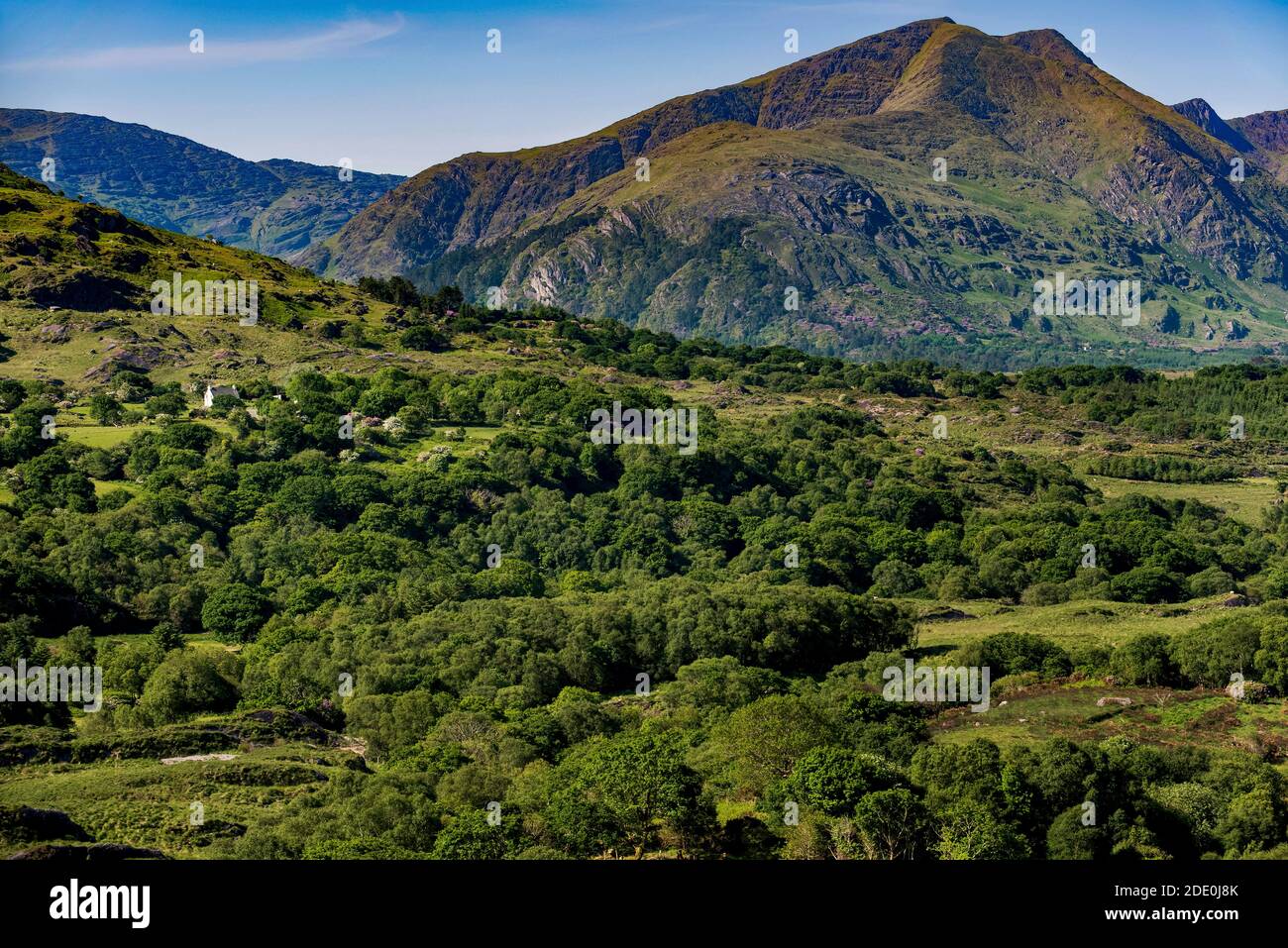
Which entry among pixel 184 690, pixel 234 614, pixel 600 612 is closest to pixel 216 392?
pixel 234 614

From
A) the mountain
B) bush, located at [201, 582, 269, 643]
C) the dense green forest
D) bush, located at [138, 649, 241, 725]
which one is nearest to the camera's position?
the dense green forest

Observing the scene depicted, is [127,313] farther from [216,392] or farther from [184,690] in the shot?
[184,690]

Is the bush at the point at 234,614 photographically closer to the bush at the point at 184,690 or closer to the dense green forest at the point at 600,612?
the dense green forest at the point at 600,612

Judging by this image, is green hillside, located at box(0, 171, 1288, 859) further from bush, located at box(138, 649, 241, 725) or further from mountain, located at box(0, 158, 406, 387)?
mountain, located at box(0, 158, 406, 387)

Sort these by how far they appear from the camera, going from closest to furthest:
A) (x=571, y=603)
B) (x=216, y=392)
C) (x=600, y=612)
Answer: (x=600, y=612)
(x=571, y=603)
(x=216, y=392)

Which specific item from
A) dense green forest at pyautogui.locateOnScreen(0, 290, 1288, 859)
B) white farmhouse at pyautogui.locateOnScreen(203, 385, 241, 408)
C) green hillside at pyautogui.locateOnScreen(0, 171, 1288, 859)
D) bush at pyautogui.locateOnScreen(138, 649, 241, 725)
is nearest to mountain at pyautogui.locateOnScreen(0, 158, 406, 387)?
green hillside at pyautogui.locateOnScreen(0, 171, 1288, 859)

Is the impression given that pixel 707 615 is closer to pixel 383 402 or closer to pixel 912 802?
pixel 912 802

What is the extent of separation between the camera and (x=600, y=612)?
81.8 metres

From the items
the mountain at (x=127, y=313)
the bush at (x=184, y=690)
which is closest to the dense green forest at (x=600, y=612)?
the bush at (x=184, y=690)

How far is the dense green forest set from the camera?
4556cm

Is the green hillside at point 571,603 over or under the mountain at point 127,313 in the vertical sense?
under

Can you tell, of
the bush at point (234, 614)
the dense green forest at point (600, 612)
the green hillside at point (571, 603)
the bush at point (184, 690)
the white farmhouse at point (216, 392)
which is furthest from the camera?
the white farmhouse at point (216, 392)

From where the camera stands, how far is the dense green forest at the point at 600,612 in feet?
149
